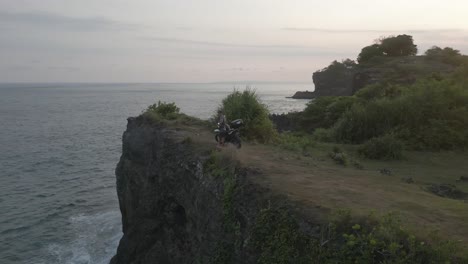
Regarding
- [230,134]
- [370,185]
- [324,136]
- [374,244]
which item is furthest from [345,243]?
[324,136]

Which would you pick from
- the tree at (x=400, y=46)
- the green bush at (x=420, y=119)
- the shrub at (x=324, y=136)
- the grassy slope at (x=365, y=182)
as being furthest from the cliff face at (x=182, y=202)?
the tree at (x=400, y=46)

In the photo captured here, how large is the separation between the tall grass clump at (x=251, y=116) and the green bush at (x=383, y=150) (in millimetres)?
4304

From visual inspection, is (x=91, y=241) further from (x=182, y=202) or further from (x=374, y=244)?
(x=374, y=244)

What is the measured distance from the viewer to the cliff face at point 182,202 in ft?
34.0

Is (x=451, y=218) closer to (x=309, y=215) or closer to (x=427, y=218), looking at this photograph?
(x=427, y=218)

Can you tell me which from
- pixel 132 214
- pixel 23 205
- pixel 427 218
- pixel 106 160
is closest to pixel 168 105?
pixel 132 214

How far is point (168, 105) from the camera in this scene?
23031mm

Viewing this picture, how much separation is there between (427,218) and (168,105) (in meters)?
16.9

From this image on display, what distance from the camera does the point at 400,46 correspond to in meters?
79.2

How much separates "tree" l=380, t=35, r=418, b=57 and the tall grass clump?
68737 mm

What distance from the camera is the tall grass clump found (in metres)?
18.5

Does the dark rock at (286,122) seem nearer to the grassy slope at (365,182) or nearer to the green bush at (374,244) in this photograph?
the grassy slope at (365,182)

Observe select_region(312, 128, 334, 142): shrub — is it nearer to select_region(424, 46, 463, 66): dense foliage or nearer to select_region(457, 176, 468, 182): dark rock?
select_region(457, 176, 468, 182): dark rock

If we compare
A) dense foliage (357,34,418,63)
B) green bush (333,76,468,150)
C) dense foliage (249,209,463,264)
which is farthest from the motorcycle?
dense foliage (357,34,418,63)
